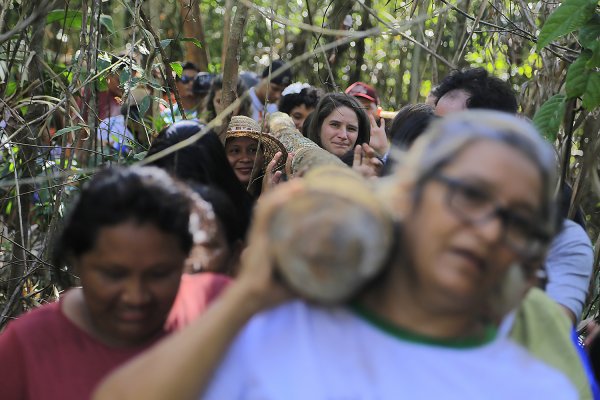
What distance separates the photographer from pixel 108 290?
1802 mm

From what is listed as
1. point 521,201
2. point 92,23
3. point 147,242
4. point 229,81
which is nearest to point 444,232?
point 521,201

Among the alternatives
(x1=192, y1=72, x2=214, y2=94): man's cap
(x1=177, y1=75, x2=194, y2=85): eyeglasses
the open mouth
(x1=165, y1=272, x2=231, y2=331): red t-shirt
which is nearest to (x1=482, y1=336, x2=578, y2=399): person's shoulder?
the open mouth

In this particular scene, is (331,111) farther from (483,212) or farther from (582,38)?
(483,212)

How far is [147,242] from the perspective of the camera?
1794 millimetres

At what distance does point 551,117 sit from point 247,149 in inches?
56.6

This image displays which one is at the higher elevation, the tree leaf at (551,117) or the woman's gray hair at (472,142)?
the woman's gray hair at (472,142)

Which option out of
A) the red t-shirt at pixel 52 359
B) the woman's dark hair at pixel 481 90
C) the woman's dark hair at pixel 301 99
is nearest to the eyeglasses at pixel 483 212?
the red t-shirt at pixel 52 359

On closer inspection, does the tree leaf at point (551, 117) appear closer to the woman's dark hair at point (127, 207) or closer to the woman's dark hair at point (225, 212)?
the woman's dark hair at point (225, 212)

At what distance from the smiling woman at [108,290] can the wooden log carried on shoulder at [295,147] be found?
88 centimetres

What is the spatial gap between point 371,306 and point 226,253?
3.06ft

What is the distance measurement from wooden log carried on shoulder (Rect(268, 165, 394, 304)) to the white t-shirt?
0.06 meters

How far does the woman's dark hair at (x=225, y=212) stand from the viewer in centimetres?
236

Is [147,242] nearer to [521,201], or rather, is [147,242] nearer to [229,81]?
[521,201]

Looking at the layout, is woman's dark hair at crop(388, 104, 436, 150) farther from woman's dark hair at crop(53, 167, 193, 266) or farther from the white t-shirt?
the white t-shirt
